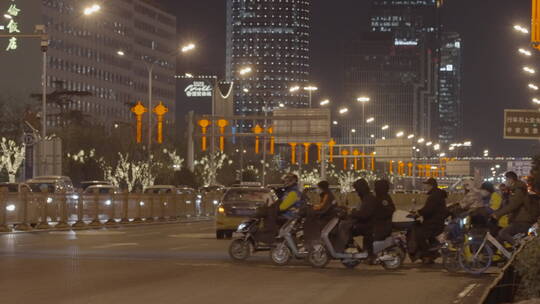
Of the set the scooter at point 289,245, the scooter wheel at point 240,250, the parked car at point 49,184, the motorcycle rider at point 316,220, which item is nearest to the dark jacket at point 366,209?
the motorcycle rider at point 316,220

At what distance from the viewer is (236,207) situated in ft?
112

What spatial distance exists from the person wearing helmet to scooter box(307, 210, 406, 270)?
3.71 feet

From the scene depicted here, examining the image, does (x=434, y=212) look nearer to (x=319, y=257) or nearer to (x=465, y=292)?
(x=319, y=257)

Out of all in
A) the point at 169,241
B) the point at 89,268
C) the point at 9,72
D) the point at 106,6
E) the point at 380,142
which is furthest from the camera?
the point at 106,6

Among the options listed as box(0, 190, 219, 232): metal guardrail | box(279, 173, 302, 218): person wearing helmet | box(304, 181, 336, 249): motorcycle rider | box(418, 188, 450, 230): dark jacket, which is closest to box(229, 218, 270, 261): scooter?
box(279, 173, 302, 218): person wearing helmet

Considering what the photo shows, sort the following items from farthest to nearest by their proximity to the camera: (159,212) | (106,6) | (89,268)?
1. (106,6)
2. (159,212)
3. (89,268)

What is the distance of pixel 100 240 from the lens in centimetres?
3238

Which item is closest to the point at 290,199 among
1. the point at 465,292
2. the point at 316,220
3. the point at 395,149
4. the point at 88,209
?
the point at 316,220

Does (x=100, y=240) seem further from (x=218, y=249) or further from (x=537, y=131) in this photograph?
(x=537, y=131)

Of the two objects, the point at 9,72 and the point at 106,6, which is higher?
the point at 106,6

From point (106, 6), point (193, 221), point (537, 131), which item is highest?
point (106, 6)

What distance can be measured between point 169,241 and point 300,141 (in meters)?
39.1

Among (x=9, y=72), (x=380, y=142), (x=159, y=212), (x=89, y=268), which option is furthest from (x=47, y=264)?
(x=9, y=72)

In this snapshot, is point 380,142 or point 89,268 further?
point 380,142
